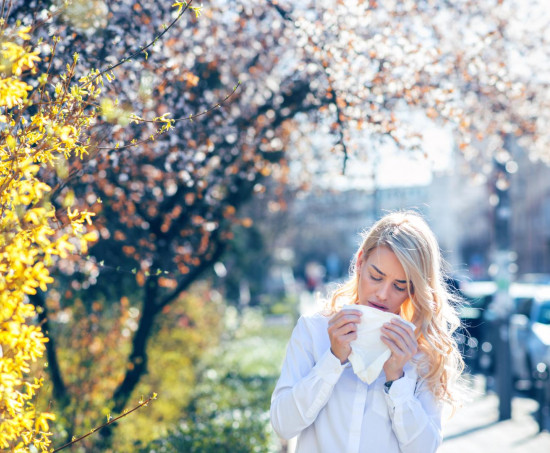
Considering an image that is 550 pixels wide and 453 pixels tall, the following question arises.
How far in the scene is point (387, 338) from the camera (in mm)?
2631

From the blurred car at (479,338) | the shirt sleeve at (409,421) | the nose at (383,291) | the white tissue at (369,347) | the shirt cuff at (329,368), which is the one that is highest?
the nose at (383,291)

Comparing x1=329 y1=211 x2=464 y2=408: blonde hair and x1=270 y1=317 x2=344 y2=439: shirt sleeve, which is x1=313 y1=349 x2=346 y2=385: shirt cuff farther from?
x1=329 y1=211 x2=464 y2=408: blonde hair

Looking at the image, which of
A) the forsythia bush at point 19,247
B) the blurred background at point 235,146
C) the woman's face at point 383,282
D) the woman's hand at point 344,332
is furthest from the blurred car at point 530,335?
the forsythia bush at point 19,247

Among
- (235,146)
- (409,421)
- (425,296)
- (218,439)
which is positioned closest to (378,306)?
(425,296)

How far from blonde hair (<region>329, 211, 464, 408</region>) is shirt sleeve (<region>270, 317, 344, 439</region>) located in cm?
35

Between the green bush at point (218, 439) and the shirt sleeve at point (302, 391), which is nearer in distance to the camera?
the shirt sleeve at point (302, 391)

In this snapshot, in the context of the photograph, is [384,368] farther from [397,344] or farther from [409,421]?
[409,421]

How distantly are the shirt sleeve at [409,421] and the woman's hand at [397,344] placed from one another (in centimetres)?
5

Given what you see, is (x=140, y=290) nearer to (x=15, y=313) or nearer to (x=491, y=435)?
(x=491, y=435)

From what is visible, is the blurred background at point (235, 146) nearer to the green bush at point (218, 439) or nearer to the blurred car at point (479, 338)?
the green bush at point (218, 439)

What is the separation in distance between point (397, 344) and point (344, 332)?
0.20m

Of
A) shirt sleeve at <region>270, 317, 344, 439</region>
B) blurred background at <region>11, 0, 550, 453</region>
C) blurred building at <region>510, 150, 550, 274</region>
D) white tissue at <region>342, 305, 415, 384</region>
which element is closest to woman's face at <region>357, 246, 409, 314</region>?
white tissue at <region>342, 305, 415, 384</region>

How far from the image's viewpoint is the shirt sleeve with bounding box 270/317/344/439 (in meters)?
2.61

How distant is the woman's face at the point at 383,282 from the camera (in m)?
2.84
